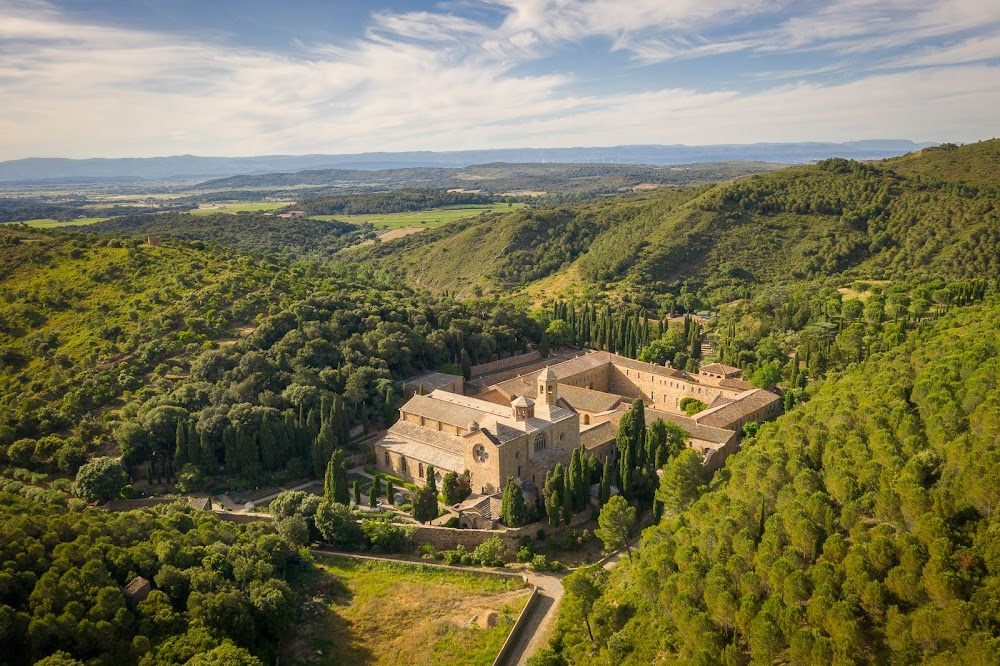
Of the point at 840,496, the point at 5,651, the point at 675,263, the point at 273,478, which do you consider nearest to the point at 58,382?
the point at 273,478

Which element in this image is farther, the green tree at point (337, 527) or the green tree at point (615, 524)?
the green tree at point (337, 527)

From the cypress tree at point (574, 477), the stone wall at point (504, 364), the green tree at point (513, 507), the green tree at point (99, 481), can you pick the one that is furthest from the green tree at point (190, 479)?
the stone wall at point (504, 364)

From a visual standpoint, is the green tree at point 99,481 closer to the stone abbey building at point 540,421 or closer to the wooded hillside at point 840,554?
the stone abbey building at point 540,421

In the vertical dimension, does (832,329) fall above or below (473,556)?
above

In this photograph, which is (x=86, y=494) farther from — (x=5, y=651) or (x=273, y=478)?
(x=5, y=651)

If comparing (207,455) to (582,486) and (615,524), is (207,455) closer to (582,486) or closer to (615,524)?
(582,486)

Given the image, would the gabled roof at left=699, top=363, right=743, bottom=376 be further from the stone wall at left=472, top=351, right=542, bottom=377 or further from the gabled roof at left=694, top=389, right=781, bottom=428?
the stone wall at left=472, top=351, right=542, bottom=377

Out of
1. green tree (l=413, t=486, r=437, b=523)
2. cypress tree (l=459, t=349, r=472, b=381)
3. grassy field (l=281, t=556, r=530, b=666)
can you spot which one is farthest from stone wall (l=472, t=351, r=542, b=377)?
grassy field (l=281, t=556, r=530, b=666)

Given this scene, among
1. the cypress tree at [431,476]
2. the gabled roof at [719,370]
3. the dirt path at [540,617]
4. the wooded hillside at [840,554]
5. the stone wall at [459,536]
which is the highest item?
the wooded hillside at [840,554]
